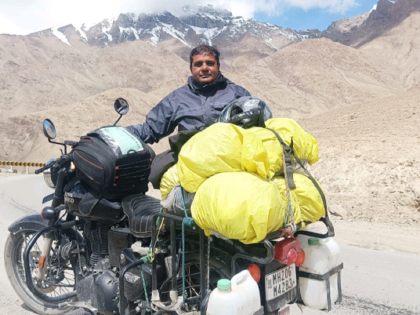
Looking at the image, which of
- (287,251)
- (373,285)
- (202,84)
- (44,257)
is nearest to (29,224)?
(44,257)

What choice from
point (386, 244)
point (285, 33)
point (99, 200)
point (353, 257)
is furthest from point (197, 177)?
point (285, 33)

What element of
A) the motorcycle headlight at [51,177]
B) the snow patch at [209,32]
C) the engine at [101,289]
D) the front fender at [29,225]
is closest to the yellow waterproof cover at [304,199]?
the engine at [101,289]

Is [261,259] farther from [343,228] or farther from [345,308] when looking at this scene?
[343,228]

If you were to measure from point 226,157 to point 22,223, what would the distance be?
2.45 m

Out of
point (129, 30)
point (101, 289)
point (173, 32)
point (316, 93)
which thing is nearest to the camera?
point (101, 289)

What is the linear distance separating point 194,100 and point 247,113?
0.93 meters

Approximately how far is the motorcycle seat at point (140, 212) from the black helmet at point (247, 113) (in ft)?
2.67

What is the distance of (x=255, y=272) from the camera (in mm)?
2330

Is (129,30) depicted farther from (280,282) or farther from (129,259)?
(280,282)

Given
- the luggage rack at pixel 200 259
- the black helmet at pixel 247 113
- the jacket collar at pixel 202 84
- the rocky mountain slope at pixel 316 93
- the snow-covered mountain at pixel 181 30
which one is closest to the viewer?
the luggage rack at pixel 200 259

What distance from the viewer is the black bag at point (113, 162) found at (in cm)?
300

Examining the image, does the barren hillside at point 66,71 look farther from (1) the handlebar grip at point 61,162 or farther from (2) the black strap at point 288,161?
(2) the black strap at point 288,161

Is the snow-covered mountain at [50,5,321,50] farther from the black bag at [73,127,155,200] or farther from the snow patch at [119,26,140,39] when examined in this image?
the black bag at [73,127,155,200]

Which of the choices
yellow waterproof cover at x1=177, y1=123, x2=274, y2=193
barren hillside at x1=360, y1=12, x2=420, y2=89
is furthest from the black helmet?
barren hillside at x1=360, y1=12, x2=420, y2=89
